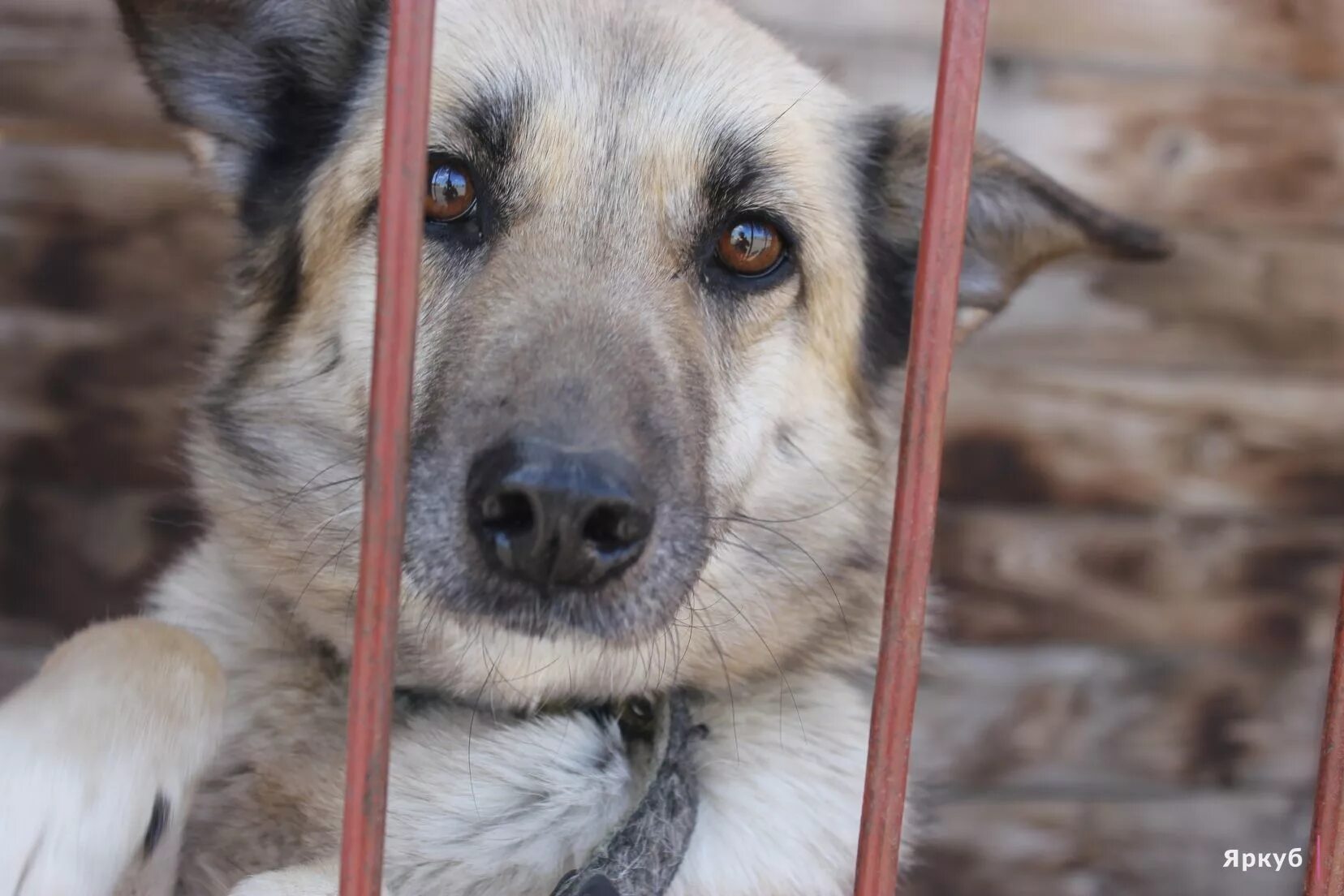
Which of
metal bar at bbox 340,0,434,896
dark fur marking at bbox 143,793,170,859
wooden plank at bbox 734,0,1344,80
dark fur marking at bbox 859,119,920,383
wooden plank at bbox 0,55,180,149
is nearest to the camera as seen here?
metal bar at bbox 340,0,434,896

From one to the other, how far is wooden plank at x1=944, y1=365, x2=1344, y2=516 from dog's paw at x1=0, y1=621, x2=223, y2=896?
74.9 inches

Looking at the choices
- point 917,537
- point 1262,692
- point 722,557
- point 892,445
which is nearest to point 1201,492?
point 1262,692

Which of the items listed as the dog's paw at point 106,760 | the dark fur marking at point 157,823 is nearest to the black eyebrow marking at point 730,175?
the dog's paw at point 106,760

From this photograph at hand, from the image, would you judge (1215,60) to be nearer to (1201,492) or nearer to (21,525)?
(1201,492)

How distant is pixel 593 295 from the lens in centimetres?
163

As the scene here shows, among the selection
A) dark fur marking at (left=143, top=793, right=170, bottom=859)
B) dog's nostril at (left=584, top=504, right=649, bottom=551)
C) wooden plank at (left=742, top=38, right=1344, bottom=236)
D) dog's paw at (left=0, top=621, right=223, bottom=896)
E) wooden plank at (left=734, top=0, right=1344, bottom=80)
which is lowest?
dark fur marking at (left=143, top=793, right=170, bottom=859)

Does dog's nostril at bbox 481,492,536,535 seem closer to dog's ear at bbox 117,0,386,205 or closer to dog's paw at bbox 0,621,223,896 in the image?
dog's paw at bbox 0,621,223,896

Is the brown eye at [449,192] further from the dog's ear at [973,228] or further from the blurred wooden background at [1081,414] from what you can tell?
the blurred wooden background at [1081,414]

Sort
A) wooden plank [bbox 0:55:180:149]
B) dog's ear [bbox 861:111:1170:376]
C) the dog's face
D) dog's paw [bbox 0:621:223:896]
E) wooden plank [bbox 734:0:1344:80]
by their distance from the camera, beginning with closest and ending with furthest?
1. dog's paw [bbox 0:621:223:896]
2. the dog's face
3. dog's ear [bbox 861:111:1170:376]
4. wooden plank [bbox 0:55:180:149]
5. wooden plank [bbox 734:0:1344:80]

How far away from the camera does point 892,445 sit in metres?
2.12

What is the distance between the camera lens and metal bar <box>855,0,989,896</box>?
119cm

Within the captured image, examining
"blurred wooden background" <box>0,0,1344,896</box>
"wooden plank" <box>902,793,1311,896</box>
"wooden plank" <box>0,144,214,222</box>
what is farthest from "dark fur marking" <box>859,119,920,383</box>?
"wooden plank" <box>0,144,214,222</box>

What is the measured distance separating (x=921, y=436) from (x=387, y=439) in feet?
1.78

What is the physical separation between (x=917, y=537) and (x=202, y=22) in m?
1.34
